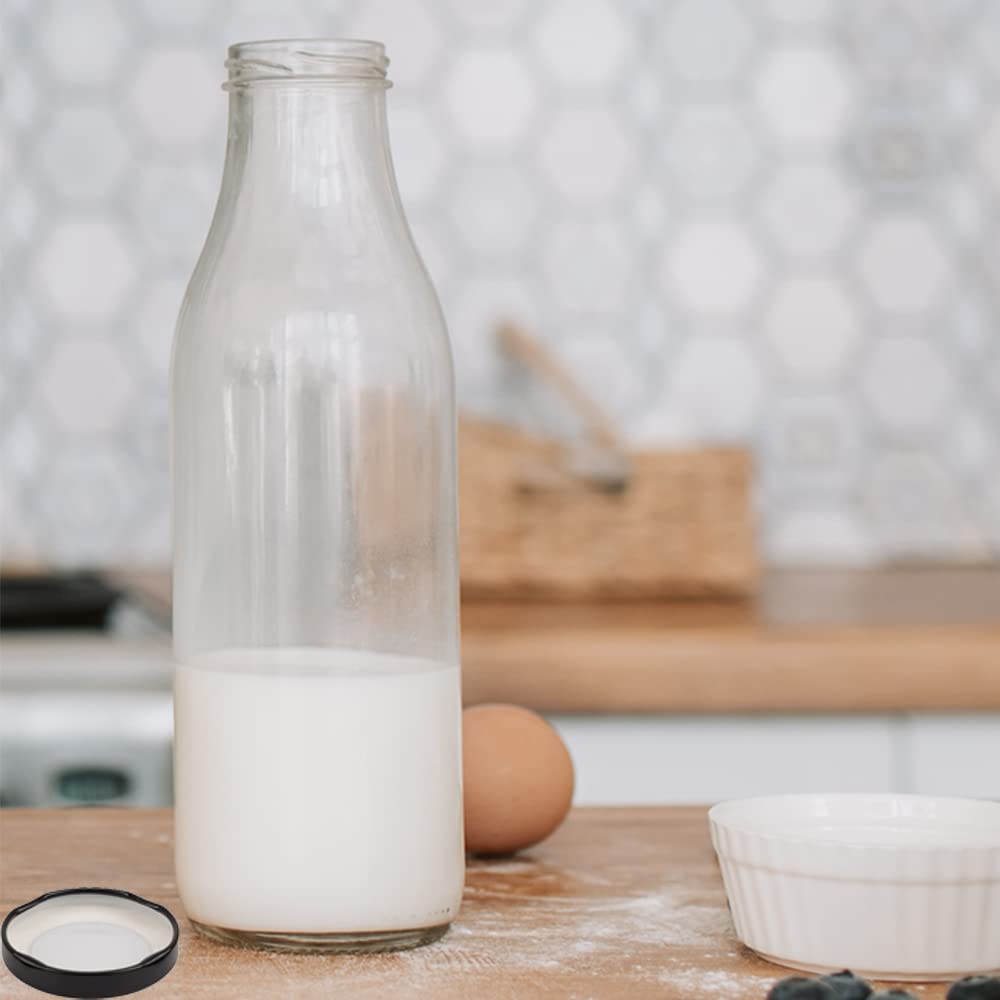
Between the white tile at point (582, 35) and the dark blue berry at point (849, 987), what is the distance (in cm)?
176

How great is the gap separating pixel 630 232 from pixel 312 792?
5.27 feet

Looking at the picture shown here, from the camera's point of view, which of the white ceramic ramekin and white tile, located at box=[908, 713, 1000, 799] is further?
white tile, located at box=[908, 713, 1000, 799]

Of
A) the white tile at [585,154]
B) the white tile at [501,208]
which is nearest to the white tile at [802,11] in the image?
the white tile at [585,154]

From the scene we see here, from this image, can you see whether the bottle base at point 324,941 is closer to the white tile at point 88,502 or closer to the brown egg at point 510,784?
the brown egg at point 510,784

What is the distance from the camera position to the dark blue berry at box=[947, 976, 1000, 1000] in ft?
1.57

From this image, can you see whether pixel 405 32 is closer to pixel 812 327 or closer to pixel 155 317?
pixel 155 317

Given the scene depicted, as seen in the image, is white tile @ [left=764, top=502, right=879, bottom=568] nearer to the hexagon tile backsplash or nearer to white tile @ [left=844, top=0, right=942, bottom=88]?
the hexagon tile backsplash

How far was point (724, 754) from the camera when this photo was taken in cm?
141

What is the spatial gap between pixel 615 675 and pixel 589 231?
2.86 ft

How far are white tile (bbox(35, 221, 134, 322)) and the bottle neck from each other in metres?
1.55

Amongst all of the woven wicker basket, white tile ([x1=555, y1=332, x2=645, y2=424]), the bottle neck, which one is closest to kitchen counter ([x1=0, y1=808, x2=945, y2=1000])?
the bottle neck

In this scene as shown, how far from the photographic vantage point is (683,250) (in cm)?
212

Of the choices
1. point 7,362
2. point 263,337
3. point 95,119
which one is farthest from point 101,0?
point 263,337

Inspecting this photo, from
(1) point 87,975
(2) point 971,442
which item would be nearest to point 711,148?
(2) point 971,442
